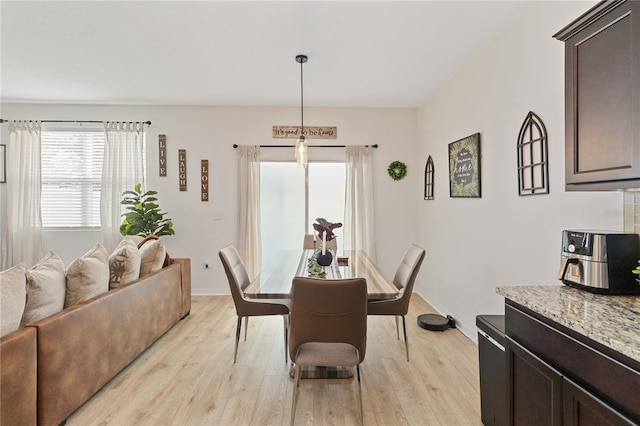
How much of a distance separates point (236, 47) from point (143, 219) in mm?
2567

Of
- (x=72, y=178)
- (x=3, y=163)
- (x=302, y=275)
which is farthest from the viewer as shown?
(x=72, y=178)

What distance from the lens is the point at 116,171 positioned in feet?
14.6

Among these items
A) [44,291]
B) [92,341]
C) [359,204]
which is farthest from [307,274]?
[359,204]

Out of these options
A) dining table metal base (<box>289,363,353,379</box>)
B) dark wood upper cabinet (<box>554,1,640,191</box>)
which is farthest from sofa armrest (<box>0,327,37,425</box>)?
dark wood upper cabinet (<box>554,1,640,191</box>)

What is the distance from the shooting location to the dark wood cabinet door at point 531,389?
3.88ft

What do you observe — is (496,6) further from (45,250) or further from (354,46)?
(45,250)

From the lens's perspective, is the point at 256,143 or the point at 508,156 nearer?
the point at 508,156

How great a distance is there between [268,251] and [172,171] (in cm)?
182

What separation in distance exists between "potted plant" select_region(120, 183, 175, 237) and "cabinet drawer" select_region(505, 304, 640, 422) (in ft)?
13.6

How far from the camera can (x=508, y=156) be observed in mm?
2521

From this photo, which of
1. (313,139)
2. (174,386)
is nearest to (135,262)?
(174,386)

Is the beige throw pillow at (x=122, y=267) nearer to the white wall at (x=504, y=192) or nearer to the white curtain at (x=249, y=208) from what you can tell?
the white curtain at (x=249, y=208)

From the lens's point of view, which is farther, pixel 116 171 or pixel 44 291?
pixel 116 171

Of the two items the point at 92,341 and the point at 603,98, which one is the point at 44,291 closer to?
the point at 92,341
